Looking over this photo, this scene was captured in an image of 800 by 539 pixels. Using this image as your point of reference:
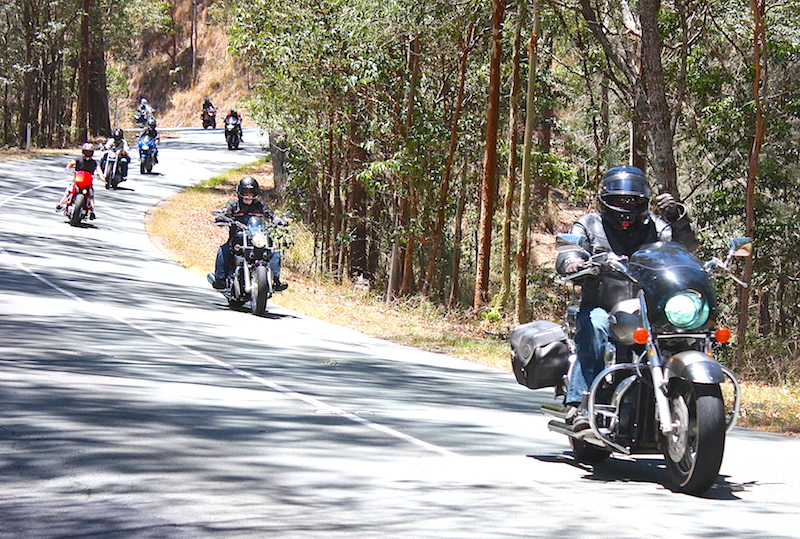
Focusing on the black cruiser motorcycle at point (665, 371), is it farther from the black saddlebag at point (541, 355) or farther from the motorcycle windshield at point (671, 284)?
the black saddlebag at point (541, 355)

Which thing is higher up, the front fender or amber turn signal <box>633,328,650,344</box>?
amber turn signal <box>633,328,650,344</box>

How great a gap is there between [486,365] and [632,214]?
7602 mm

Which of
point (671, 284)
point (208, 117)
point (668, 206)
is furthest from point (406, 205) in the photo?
point (208, 117)

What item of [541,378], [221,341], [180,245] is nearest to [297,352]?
[221,341]

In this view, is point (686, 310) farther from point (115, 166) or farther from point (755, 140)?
point (115, 166)

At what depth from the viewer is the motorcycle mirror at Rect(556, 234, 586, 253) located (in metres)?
7.00

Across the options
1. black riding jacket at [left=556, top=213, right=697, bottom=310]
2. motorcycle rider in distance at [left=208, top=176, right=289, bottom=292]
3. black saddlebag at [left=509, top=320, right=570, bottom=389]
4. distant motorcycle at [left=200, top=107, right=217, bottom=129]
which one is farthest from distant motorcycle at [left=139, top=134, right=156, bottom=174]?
black riding jacket at [left=556, top=213, right=697, bottom=310]

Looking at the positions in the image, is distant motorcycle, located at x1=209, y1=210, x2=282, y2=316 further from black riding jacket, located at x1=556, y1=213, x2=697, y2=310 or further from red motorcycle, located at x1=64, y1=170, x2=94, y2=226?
red motorcycle, located at x1=64, y1=170, x2=94, y2=226

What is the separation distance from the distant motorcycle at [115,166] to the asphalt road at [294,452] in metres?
22.1

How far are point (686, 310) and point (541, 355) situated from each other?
1.28m

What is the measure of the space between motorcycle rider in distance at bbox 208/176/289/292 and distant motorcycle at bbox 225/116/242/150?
37.8 m

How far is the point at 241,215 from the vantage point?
17219 mm

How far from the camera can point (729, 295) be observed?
32.0m

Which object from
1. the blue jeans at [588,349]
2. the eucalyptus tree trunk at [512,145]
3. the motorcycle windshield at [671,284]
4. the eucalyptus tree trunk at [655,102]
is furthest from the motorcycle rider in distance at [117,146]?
the motorcycle windshield at [671,284]
